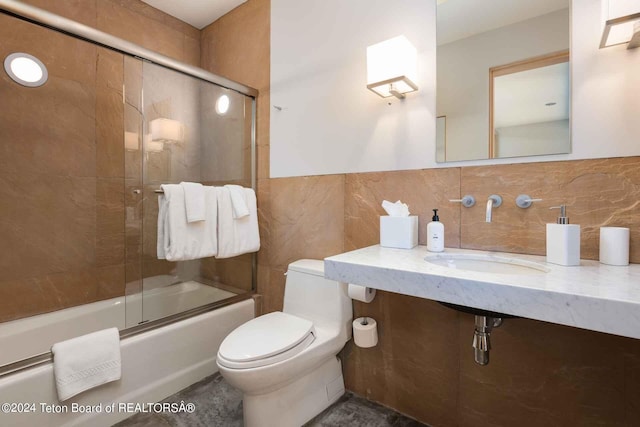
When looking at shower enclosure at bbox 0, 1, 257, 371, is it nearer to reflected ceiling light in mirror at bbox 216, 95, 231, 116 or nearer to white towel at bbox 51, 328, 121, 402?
reflected ceiling light in mirror at bbox 216, 95, 231, 116

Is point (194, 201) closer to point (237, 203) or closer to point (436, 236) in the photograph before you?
point (237, 203)

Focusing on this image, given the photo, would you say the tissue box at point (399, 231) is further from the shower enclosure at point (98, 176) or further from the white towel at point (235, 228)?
the shower enclosure at point (98, 176)

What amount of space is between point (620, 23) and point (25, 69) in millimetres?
2562

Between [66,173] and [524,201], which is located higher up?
[66,173]

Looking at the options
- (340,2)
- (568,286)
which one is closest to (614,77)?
(568,286)

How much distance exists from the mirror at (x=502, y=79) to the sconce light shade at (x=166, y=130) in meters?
1.51

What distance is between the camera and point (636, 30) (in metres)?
0.93

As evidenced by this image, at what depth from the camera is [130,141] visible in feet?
5.66

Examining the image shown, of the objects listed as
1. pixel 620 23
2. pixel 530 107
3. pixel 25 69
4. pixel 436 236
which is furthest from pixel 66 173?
pixel 620 23

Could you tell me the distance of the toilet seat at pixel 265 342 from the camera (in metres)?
1.16

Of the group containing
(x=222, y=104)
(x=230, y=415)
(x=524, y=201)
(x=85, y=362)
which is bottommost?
(x=230, y=415)

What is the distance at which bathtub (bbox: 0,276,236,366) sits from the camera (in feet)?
4.97

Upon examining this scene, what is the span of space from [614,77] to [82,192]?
104 inches

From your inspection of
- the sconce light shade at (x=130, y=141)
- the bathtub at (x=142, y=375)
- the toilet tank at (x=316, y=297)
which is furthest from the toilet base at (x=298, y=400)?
the sconce light shade at (x=130, y=141)
